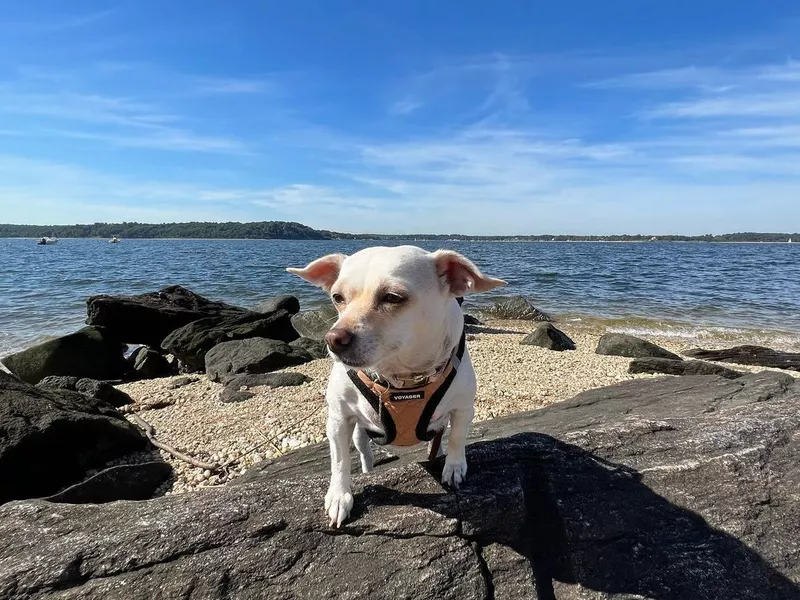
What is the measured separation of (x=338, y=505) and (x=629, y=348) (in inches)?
460

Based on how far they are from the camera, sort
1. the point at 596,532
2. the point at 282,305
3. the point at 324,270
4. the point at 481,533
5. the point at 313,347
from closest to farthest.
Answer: the point at 481,533
the point at 596,532
the point at 324,270
the point at 313,347
the point at 282,305

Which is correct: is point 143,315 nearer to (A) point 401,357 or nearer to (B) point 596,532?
(A) point 401,357

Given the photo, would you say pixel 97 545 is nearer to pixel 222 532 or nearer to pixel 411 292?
pixel 222 532

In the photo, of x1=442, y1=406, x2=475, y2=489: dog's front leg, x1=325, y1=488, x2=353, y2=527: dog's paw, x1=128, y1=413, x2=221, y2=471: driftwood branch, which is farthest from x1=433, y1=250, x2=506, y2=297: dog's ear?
x1=128, y1=413, x2=221, y2=471: driftwood branch

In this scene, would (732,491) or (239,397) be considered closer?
(732,491)

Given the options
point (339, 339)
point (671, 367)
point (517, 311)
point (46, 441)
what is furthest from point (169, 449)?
point (517, 311)

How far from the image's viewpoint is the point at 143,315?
49.0ft

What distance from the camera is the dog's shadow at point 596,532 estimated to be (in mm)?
2805

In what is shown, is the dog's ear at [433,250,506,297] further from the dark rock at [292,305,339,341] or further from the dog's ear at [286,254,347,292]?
the dark rock at [292,305,339,341]

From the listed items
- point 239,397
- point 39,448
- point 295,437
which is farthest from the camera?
point 239,397

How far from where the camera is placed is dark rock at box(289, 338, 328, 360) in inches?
494

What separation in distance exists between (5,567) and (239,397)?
643 cm

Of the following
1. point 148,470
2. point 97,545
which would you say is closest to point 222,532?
point 97,545

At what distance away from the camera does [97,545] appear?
8.48 feet
